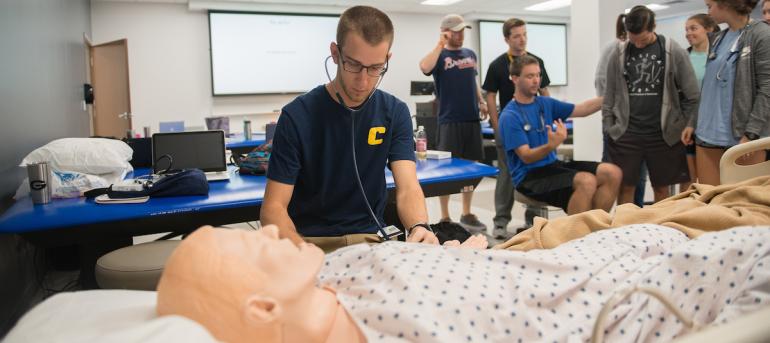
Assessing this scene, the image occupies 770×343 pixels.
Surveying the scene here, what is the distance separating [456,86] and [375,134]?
2374 millimetres

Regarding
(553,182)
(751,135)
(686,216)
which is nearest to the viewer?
(686,216)

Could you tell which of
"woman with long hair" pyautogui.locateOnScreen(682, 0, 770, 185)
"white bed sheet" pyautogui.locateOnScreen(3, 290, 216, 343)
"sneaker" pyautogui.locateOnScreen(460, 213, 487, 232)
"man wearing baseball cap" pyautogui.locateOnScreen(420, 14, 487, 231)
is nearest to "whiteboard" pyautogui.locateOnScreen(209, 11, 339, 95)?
"man wearing baseball cap" pyautogui.locateOnScreen(420, 14, 487, 231)

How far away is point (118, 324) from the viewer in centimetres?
82

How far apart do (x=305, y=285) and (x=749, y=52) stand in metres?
2.66

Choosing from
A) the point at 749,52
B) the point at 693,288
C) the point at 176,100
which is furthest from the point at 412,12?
the point at 693,288

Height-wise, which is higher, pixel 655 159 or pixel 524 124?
pixel 524 124

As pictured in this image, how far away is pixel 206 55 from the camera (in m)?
7.76

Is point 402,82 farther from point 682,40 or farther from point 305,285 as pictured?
point 305,285

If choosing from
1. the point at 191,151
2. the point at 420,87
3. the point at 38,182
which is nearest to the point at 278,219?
the point at 38,182

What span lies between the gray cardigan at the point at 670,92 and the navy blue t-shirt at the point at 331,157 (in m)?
2.04

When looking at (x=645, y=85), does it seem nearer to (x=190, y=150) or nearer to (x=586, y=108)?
(x=586, y=108)

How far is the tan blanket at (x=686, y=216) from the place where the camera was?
1314 millimetres

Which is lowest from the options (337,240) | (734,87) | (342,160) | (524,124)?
(337,240)

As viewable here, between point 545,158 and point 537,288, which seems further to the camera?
point 545,158
